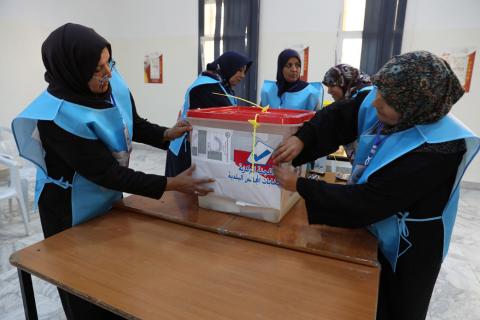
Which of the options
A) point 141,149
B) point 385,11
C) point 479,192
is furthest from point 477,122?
point 141,149

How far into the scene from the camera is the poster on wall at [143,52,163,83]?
5.34 meters

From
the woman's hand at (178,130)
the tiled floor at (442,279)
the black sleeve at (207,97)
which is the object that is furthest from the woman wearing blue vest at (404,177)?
the tiled floor at (442,279)

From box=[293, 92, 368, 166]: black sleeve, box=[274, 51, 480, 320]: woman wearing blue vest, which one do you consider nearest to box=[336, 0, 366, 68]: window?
box=[293, 92, 368, 166]: black sleeve

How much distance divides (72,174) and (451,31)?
4.28m

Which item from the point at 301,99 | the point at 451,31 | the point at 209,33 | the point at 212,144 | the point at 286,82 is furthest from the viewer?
the point at 209,33

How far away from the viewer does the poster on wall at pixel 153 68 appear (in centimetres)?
534

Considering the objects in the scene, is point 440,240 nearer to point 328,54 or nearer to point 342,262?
point 342,262

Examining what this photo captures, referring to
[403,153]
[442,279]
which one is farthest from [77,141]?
[442,279]

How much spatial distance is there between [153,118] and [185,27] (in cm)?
161

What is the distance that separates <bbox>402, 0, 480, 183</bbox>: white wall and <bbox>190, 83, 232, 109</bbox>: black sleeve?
10.0ft

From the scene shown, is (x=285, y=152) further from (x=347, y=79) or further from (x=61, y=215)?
(x=347, y=79)

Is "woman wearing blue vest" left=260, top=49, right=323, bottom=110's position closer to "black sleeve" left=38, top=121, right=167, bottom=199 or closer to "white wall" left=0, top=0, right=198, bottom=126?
"black sleeve" left=38, top=121, right=167, bottom=199

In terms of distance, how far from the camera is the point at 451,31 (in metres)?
3.72

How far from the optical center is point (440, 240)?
915 millimetres
